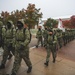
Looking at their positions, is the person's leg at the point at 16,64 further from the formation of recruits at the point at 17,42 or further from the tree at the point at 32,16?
the tree at the point at 32,16

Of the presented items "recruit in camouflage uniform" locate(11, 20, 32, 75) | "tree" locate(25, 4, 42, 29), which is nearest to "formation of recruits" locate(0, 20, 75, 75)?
"recruit in camouflage uniform" locate(11, 20, 32, 75)

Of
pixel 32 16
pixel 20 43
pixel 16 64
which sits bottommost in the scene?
pixel 16 64

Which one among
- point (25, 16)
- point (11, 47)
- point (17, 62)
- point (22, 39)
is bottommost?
point (17, 62)

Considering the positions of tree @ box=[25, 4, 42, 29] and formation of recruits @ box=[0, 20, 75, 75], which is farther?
tree @ box=[25, 4, 42, 29]

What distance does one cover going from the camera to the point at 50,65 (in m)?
5.95

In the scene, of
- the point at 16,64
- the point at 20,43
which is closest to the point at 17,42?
the point at 20,43

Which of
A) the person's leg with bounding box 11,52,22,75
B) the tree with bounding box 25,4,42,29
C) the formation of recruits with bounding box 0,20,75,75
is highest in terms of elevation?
the tree with bounding box 25,4,42,29

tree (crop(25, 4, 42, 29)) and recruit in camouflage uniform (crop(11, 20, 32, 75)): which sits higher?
tree (crop(25, 4, 42, 29))

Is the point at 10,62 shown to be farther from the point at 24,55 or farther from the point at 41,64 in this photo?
the point at 24,55

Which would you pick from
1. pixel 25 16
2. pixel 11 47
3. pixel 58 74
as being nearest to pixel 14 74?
pixel 11 47

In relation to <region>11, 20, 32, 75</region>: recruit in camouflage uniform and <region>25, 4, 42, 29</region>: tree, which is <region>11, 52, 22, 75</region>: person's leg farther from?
<region>25, 4, 42, 29</region>: tree

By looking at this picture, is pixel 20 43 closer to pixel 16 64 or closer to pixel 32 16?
pixel 16 64

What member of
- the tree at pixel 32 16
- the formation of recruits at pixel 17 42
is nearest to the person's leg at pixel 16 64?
the formation of recruits at pixel 17 42

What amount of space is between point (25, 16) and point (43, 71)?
2581 cm
